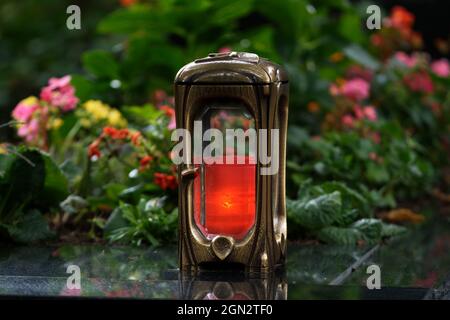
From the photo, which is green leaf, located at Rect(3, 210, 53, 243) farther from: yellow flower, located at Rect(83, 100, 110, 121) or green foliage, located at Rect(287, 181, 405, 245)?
green foliage, located at Rect(287, 181, 405, 245)

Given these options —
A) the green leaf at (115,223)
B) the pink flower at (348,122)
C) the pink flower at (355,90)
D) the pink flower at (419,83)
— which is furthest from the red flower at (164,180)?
the pink flower at (419,83)

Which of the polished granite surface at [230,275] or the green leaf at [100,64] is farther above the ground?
the green leaf at [100,64]

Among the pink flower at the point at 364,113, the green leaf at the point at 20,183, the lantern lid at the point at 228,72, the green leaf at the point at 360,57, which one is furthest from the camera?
the green leaf at the point at 360,57

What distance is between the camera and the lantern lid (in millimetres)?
2422

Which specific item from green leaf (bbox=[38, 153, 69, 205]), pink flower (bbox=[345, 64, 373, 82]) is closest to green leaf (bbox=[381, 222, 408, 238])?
green leaf (bbox=[38, 153, 69, 205])

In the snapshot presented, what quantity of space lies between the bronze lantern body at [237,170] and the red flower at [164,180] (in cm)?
51

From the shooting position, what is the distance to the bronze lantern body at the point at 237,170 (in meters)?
2.43

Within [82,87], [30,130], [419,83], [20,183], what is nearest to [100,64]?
[82,87]

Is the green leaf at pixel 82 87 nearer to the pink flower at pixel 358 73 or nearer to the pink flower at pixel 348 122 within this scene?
the pink flower at pixel 348 122

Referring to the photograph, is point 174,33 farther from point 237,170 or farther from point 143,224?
point 237,170

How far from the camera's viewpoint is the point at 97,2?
863 centimetres

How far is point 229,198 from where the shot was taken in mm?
2543

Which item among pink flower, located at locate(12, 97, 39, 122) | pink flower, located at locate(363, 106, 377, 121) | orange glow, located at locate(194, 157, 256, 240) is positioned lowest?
orange glow, located at locate(194, 157, 256, 240)

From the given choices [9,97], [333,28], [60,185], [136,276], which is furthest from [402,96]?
[9,97]
